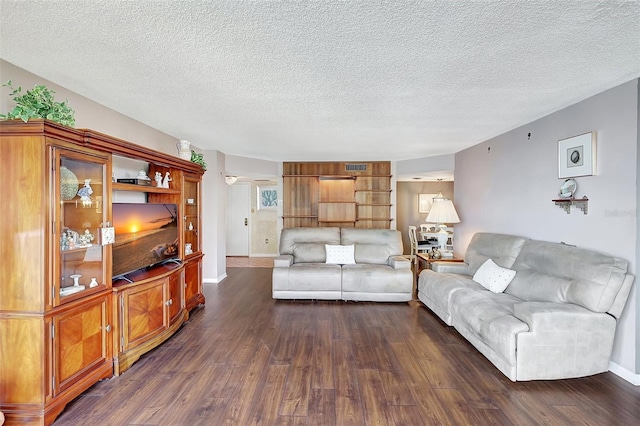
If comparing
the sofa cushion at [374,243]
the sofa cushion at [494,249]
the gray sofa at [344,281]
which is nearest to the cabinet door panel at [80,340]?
the gray sofa at [344,281]

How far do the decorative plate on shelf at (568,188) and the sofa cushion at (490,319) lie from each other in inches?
45.4

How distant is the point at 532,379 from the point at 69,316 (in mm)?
3491

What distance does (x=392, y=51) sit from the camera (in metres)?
1.84

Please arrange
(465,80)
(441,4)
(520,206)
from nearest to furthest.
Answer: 1. (441,4)
2. (465,80)
3. (520,206)

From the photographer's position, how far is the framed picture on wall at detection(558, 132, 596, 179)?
2.62m

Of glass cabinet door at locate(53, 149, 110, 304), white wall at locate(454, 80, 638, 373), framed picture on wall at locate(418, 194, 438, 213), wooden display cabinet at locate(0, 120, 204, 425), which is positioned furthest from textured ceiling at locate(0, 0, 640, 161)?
framed picture on wall at locate(418, 194, 438, 213)

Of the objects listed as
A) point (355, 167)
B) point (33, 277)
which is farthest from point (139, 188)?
point (355, 167)

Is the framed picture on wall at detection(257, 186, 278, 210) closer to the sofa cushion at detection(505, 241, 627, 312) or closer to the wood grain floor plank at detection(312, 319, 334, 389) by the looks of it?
the wood grain floor plank at detection(312, 319, 334, 389)

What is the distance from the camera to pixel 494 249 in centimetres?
364

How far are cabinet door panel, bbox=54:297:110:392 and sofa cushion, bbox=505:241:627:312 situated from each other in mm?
3843

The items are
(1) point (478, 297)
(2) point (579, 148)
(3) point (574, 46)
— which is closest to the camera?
(3) point (574, 46)

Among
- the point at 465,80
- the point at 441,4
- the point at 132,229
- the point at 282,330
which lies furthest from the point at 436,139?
the point at 132,229

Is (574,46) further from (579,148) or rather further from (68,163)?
(68,163)

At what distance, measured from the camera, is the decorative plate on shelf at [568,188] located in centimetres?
282
